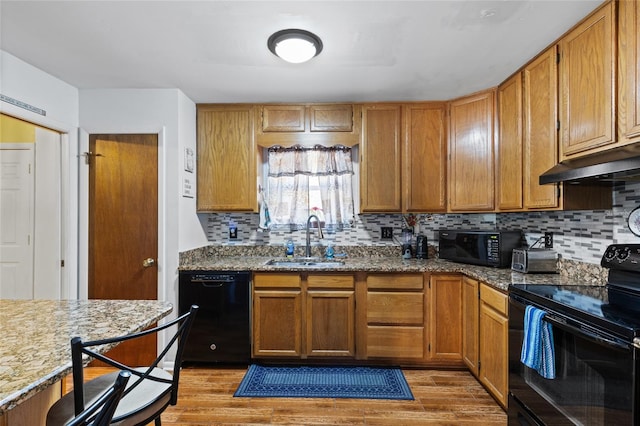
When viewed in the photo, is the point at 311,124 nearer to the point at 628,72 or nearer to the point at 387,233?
the point at 387,233

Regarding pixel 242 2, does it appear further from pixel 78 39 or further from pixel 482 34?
pixel 482 34

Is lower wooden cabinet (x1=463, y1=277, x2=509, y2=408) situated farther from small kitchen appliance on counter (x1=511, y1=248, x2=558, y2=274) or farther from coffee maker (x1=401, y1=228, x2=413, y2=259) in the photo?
coffee maker (x1=401, y1=228, x2=413, y2=259)

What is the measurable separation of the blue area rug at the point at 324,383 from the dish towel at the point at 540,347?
977 mm

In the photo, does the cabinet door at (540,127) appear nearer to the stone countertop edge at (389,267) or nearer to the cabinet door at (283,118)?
the stone countertop edge at (389,267)

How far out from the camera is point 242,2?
1572mm

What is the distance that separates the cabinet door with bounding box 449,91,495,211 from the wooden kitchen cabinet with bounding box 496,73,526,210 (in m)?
0.07

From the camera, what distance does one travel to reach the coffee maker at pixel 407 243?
9.91 ft

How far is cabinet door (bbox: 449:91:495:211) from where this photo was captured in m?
2.61

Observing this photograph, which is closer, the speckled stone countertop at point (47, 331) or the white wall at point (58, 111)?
the speckled stone countertop at point (47, 331)

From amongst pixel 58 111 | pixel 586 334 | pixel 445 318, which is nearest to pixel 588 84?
pixel 586 334

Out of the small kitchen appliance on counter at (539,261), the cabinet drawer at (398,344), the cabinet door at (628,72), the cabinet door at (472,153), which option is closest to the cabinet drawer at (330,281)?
the cabinet drawer at (398,344)

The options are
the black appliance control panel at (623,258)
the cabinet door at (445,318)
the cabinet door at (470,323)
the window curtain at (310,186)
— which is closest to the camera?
the black appliance control panel at (623,258)

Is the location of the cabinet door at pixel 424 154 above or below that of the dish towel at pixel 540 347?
above

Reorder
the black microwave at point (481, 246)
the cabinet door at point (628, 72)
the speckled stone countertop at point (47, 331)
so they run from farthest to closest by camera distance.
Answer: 1. the black microwave at point (481, 246)
2. the cabinet door at point (628, 72)
3. the speckled stone countertop at point (47, 331)
